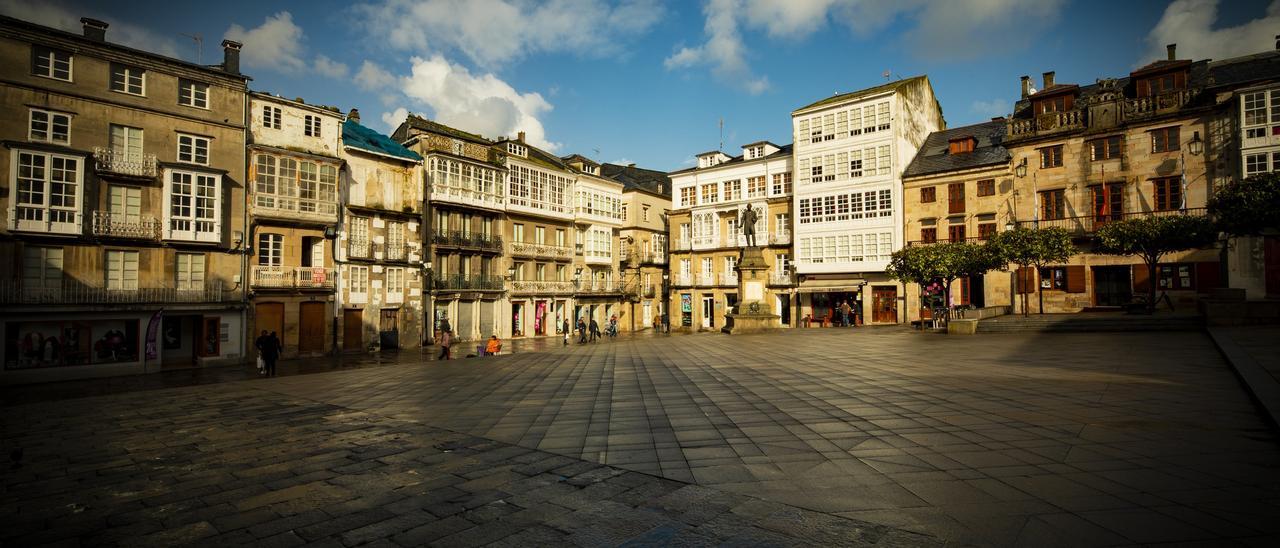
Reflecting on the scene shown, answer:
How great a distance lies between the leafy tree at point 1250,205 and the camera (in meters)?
21.0

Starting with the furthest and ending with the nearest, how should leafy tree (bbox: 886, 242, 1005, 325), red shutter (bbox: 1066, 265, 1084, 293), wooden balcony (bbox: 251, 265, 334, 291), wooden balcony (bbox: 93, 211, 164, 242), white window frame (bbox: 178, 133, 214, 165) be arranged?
red shutter (bbox: 1066, 265, 1084, 293) → wooden balcony (bbox: 251, 265, 334, 291) → leafy tree (bbox: 886, 242, 1005, 325) → white window frame (bbox: 178, 133, 214, 165) → wooden balcony (bbox: 93, 211, 164, 242)

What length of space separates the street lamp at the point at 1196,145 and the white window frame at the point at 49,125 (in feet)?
180

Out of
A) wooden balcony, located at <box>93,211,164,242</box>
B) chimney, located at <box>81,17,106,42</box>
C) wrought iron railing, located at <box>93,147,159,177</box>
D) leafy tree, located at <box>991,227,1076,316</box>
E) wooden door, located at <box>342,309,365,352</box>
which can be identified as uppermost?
chimney, located at <box>81,17,106,42</box>

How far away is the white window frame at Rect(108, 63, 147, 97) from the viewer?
25.3 metres

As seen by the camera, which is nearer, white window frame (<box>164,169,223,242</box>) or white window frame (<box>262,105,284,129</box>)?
white window frame (<box>164,169,223,242</box>)

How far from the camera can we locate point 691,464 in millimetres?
7012

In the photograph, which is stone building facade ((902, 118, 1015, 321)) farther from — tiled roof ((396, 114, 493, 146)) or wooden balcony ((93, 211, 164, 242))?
wooden balcony ((93, 211, 164, 242))

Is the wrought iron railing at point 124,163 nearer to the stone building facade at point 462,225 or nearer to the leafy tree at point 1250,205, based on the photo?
the stone building facade at point 462,225

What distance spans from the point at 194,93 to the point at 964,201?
1767 inches

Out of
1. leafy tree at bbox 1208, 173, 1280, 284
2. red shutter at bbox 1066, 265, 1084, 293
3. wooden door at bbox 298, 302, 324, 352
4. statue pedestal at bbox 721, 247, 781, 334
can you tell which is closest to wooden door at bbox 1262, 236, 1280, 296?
red shutter at bbox 1066, 265, 1084, 293

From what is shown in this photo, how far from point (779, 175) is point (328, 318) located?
35.0 metres

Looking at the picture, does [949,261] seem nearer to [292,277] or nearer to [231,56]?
[292,277]

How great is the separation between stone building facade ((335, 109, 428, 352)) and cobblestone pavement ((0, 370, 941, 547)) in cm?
2415

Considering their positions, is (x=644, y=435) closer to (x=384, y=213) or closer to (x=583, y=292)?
(x=384, y=213)
